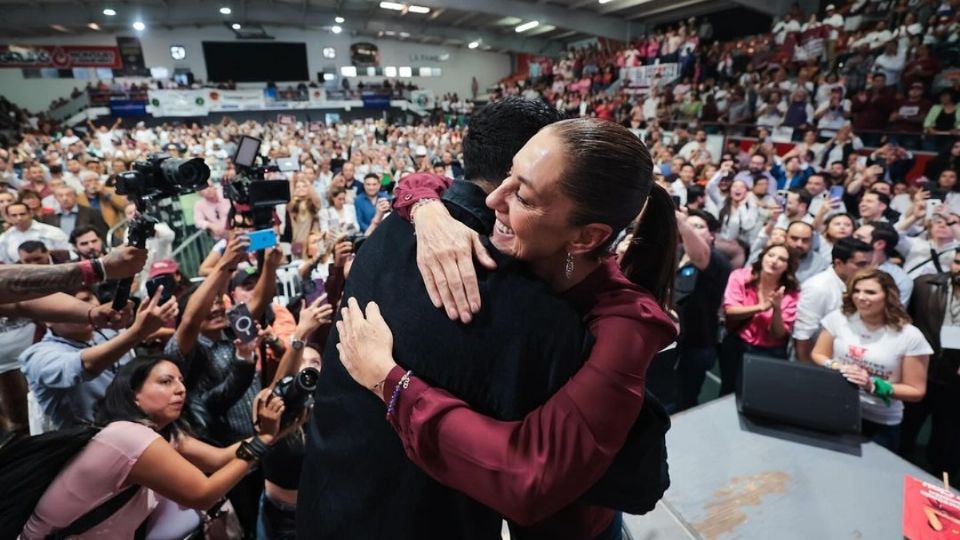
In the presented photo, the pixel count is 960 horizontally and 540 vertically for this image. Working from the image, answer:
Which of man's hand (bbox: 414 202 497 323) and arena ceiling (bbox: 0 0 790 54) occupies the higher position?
arena ceiling (bbox: 0 0 790 54)

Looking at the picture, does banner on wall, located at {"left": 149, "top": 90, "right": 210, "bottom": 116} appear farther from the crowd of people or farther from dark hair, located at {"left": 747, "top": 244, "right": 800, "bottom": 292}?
dark hair, located at {"left": 747, "top": 244, "right": 800, "bottom": 292}

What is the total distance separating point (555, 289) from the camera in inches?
39.4

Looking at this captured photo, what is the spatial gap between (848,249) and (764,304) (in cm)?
60

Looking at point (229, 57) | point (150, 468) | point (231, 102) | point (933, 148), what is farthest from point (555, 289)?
point (229, 57)

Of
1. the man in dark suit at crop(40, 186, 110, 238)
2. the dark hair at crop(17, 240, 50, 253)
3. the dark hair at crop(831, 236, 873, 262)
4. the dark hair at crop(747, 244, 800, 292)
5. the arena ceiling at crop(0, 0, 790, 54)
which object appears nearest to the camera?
the dark hair at crop(17, 240, 50, 253)

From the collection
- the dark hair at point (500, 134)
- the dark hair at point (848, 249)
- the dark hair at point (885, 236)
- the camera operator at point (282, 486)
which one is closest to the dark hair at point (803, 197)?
the dark hair at point (885, 236)

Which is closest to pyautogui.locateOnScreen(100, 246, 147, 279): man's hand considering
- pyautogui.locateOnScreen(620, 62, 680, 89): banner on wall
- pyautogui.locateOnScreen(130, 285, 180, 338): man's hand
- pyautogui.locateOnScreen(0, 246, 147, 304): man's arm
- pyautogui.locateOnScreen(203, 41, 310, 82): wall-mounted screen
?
pyautogui.locateOnScreen(0, 246, 147, 304): man's arm

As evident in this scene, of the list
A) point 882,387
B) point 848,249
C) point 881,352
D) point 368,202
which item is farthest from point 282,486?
point 368,202

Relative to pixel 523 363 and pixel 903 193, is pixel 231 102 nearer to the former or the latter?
pixel 903 193

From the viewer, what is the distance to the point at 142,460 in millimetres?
1448

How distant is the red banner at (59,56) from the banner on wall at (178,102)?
395cm

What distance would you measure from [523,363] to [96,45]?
97.0ft

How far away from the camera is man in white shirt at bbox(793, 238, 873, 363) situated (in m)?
3.01

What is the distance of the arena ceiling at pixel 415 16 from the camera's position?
16.5 metres
